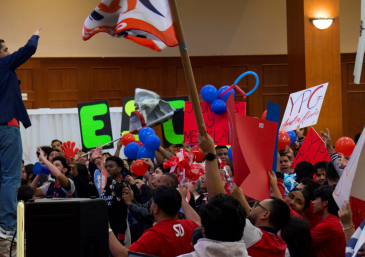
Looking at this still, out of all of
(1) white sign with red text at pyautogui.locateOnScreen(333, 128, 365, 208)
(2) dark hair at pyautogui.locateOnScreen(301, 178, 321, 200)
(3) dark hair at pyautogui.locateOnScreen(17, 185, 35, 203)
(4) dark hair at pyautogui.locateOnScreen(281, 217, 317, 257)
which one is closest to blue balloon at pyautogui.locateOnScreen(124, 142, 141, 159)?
(3) dark hair at pyautogui.locateOnScreen(17, 185, 35, 203)

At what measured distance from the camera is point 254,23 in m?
10.7

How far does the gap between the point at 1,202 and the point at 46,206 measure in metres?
1.31

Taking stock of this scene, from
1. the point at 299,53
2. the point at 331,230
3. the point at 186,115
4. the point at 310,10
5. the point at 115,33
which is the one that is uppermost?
the point at 310,10

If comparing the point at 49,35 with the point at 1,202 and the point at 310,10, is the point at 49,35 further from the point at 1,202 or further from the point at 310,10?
the point at 1,202

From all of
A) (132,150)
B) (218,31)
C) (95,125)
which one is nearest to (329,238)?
(132,150)

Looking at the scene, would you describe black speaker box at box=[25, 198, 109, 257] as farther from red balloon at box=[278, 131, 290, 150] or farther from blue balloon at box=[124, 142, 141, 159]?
red balloon at box=[278, 131, 290, 150]

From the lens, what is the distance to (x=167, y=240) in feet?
8.52

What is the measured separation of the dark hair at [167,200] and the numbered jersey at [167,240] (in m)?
0.07

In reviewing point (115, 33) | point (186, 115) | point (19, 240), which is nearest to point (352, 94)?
point (186, 115)

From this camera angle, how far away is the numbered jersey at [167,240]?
254cm

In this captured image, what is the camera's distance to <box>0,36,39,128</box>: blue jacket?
326 cm

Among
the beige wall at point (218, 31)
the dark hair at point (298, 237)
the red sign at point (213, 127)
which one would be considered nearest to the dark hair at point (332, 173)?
the red sign at point (213, 127)

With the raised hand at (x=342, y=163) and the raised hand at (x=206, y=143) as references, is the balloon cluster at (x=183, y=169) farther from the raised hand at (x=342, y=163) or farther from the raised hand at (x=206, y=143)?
the raised hand at (x=342, y=163)

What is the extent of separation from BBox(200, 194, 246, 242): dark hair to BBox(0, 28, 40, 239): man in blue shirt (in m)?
1.77
